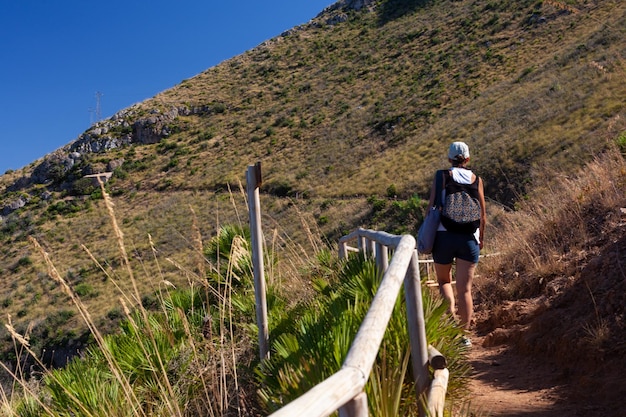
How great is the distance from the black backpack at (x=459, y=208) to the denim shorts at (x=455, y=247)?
0.15 ft

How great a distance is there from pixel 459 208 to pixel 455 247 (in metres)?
0.28

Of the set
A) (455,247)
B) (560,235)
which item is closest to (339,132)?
(560,235)

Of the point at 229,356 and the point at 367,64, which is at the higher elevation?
the point at 367,64

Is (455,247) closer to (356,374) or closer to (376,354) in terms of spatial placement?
(376,354)

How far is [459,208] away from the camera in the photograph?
12.2 feet

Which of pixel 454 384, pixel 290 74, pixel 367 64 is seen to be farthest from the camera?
pixel 290 74

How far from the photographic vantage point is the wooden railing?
0.93 m

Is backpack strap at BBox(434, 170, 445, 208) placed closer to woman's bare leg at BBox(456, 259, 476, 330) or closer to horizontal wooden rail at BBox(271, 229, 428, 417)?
woman's bare leg at BBox(456, 259, 476, 330)

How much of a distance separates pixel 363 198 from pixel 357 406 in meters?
27.7

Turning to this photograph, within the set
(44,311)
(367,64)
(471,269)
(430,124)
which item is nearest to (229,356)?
(471,269)

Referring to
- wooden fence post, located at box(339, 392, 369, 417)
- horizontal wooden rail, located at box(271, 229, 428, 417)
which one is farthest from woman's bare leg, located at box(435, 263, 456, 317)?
wooden fence post, located at box(339, 392, 369, 417)

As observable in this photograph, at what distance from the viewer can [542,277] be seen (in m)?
4.52

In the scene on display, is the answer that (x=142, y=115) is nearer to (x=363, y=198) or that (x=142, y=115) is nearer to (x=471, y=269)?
(x=363, y=198)

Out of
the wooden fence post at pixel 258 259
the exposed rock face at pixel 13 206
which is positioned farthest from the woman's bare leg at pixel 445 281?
the exposed rock face at pixel 13 206
